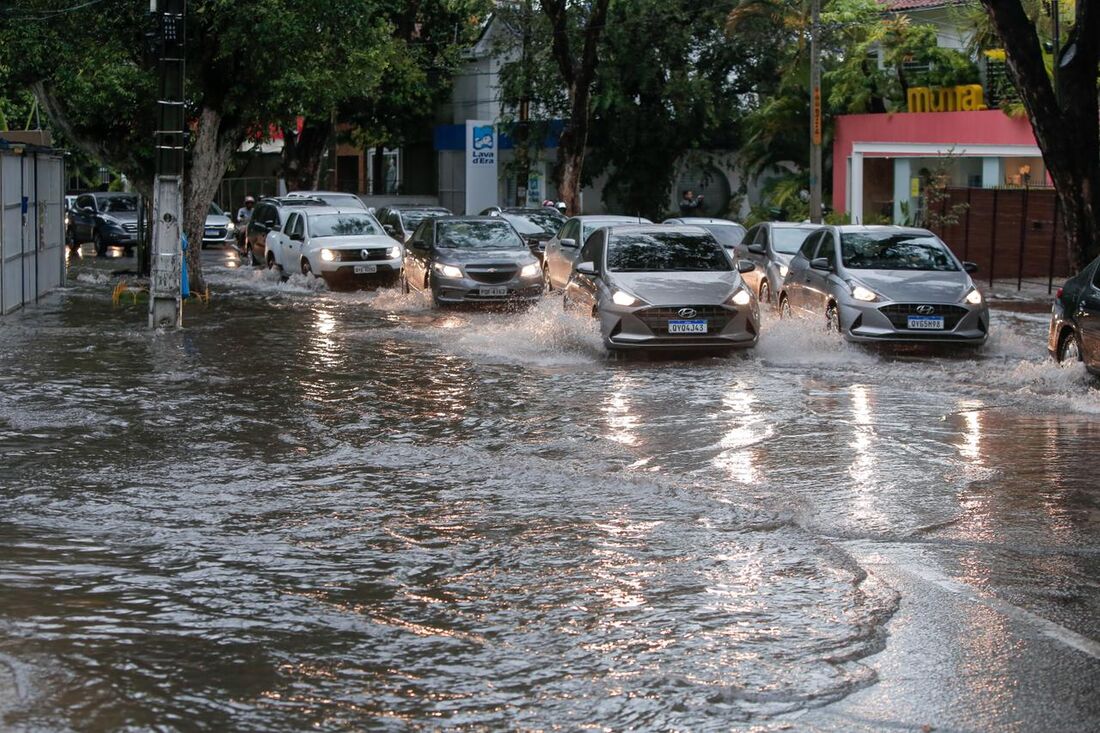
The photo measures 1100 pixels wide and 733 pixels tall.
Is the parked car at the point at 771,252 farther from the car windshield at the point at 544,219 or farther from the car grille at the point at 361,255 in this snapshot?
the car grille at the point at 361,255

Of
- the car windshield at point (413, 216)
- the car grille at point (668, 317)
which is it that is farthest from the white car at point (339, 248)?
the car grille at point (668, 317)

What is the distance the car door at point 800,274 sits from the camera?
19.5m

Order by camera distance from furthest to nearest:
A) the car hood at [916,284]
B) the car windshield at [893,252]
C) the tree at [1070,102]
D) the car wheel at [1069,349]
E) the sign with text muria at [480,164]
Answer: the sign with text muria at [480,164] → the tree at [1070,102] → the car windshield at [893,252] → the car hood at [916,284] → the car wheel at [1069,349]

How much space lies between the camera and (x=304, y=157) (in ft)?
165

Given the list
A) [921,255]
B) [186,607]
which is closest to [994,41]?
[921,255]

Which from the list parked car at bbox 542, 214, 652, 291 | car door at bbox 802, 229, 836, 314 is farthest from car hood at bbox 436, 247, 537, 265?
car door at bbox 802, 229, 836, 314

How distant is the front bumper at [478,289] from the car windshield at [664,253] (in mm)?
5622

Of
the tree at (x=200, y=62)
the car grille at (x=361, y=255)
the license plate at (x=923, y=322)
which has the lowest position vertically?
the license plate at (x=923, y=322)

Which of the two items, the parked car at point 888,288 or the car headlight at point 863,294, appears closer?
the parked car at point 888,288

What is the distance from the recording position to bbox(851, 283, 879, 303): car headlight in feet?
56.9

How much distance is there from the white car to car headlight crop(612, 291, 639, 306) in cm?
1077

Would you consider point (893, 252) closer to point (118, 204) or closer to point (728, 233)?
point (728, 233)

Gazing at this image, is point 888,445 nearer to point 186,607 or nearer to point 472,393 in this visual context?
point 472,393

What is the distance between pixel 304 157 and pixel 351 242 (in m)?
23.0
